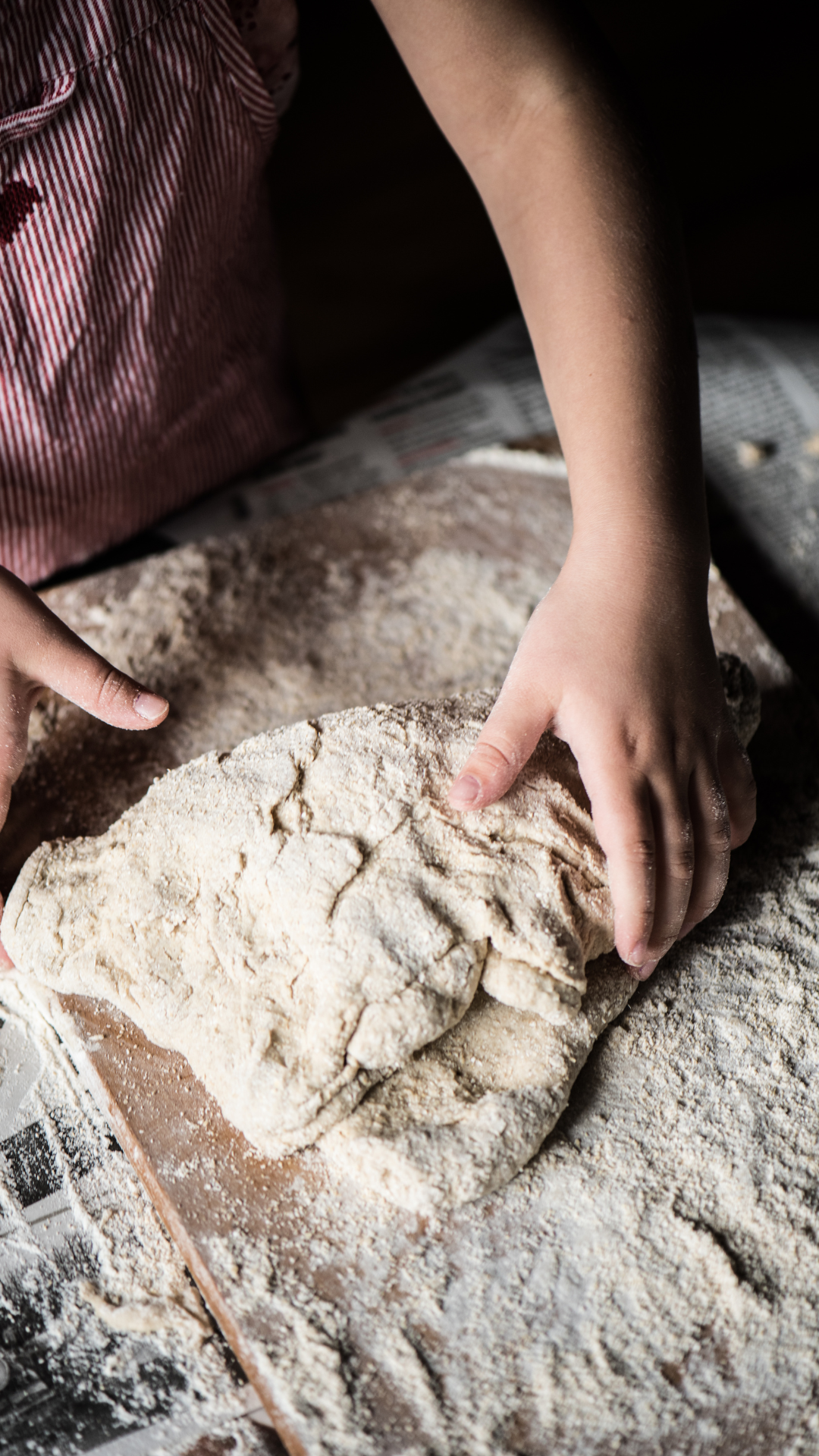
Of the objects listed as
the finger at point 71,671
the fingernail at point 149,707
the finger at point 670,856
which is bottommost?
the finger at point 670,856

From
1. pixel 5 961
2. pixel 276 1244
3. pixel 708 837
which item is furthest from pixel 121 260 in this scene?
pixel 276 1244

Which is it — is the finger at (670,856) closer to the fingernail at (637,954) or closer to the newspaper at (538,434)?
the fingernail at (637,954)

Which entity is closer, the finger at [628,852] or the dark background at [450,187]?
the finger at [628,852]

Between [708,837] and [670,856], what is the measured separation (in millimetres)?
48

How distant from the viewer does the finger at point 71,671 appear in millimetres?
826

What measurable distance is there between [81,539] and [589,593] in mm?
672

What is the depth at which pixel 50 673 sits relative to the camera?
83 centimetres

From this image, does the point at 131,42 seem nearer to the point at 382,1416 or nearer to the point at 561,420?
the point at 561,420

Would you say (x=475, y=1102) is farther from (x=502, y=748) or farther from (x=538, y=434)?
(x=538, y=434)

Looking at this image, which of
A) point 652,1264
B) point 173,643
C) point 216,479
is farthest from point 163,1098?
point 216,479

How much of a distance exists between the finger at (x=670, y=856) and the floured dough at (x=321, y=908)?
42 mm

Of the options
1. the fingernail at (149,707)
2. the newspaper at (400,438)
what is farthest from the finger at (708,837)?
the newspaper at (400,438)

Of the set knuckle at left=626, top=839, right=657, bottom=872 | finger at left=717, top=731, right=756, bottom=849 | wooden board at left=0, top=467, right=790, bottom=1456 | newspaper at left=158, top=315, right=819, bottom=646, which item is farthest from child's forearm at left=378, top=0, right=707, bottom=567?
wooden board at left=0, top=467, right=790, bottom=1456

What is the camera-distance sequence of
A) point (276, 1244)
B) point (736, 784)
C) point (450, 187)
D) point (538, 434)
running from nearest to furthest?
point (276, 1244), point (736, 784), point (538, 434), point (450, 187)
